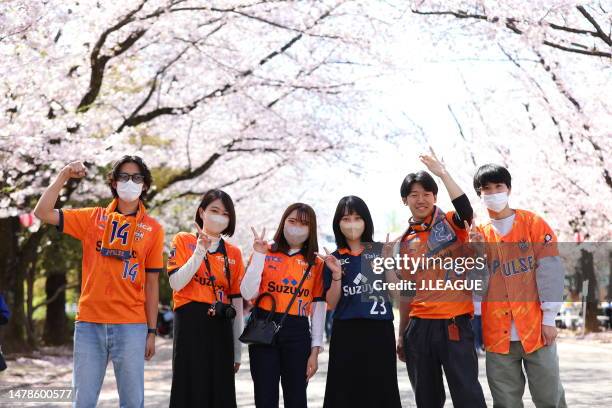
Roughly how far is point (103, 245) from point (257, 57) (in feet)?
33.6

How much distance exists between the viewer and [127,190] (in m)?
5.20

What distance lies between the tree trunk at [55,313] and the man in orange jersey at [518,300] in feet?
59.9

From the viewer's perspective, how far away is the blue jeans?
15.9ft

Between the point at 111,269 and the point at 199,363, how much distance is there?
0.85 metres

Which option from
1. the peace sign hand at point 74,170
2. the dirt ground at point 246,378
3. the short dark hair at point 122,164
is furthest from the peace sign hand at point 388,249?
the dirt ground at point 246,378

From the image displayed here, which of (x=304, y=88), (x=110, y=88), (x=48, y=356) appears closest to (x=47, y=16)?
(x=304, y=88)

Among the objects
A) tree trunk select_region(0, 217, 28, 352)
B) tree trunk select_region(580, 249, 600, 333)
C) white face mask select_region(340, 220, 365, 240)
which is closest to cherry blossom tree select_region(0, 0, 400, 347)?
tree trunk select_region(0, 217, 28, 352)

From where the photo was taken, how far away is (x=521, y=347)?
203 inches

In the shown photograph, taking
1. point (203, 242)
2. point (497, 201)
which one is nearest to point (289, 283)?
point (203, 242)

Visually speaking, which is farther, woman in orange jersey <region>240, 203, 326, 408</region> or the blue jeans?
woman in orange jersey <region>240, 203, 326, 408</region>

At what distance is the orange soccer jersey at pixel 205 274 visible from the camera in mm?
5242

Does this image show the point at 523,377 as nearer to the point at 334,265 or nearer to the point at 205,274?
the point at 334,265

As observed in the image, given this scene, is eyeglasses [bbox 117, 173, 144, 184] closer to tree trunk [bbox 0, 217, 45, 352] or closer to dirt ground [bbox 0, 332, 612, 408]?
dirt ground [bbox 0, 332, 612, 408]

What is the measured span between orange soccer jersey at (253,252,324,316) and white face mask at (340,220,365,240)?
28cm
